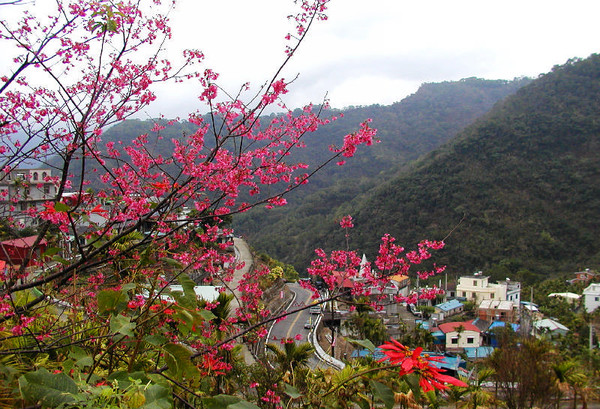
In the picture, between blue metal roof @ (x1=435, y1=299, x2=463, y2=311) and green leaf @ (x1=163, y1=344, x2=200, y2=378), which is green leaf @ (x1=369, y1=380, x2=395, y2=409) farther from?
blue metal roof @ (x1=435, y1=299, x2=463, y2=311)

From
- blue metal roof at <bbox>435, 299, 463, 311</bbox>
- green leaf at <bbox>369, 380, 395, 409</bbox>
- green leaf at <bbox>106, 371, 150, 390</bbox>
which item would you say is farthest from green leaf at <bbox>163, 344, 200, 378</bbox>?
blue metal roof at <bbox>435, 299, 463, 311</bbox>

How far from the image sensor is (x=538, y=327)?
2162 cm

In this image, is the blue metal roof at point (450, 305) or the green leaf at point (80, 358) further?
the blue metal roof at point (450, 305)

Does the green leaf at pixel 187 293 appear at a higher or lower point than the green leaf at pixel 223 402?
higher

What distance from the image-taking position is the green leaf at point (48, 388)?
1.20 meters

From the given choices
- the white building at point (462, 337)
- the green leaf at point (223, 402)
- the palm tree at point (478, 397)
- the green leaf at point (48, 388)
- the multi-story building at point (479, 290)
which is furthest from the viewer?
the multi-story building at point (479, 290)

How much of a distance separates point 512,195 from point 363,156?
36.3 m

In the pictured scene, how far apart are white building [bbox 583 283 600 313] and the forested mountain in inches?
251

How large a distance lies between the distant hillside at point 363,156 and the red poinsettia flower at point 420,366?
27.5 m

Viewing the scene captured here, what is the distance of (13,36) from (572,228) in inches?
1744

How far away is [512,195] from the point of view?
42688mm

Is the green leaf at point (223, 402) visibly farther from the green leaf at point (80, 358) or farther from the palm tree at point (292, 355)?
the palm tree at point (292, 355)

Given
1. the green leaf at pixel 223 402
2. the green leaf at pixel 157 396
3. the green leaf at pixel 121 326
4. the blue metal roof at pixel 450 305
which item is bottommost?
the blue metal roof at pixel 450 305

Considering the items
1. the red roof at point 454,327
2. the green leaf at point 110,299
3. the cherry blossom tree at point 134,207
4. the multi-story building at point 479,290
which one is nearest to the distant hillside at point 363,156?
the multi-story building at point 479,290
